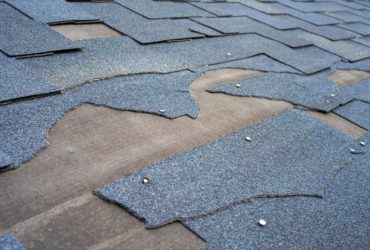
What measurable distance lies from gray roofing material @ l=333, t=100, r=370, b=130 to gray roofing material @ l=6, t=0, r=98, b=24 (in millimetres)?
3431

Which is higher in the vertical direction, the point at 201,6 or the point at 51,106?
the point at 201,6

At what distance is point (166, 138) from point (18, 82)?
1.35m

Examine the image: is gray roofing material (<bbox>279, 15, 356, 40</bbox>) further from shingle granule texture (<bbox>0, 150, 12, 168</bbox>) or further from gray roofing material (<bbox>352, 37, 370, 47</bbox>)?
shingle granule texture (<bbox>0, 150, 12, 168</bbox>)

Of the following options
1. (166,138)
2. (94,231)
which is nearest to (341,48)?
(166,138)

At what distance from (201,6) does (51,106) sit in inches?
174

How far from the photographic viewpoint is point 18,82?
2.58m

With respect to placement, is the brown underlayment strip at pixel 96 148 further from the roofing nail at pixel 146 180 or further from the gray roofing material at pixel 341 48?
the gray roofing material at pixel 341 48

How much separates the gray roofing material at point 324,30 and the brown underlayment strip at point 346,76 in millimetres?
1566

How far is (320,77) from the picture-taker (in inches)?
171

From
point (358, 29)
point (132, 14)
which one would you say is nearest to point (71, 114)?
point (132, 14)

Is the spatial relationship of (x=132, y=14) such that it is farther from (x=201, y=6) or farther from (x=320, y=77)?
(x=320, y=77)

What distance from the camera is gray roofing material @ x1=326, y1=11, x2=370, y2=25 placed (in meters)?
8.26

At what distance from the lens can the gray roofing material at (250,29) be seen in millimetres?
5148

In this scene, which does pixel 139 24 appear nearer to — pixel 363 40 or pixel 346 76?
pixel 346 76
